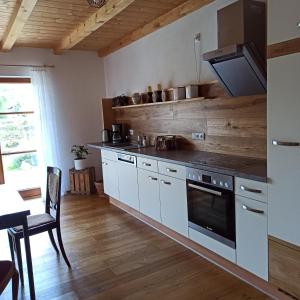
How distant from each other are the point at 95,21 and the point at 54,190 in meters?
1.97

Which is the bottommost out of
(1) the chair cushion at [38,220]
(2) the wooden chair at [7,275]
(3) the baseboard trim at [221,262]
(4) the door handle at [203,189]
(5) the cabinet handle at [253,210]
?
(3) the baseboard trim at [221,262]

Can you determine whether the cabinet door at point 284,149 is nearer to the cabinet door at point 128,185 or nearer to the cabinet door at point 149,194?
the cabinet door at point 149,194

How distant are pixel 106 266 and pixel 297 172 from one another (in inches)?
70.6

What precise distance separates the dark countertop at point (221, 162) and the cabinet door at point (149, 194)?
0.24 meters

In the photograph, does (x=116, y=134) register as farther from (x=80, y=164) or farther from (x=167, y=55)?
(x=167, y=55)

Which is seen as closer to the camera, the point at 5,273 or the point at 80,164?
the point at 5,273

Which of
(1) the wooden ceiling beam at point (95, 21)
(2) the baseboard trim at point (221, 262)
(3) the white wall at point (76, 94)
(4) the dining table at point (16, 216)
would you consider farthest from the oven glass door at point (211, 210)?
(3) the white wall at point (76, 94)

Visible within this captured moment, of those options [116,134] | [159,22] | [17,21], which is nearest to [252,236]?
[159,22]

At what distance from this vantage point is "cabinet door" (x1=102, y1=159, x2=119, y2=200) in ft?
13.7

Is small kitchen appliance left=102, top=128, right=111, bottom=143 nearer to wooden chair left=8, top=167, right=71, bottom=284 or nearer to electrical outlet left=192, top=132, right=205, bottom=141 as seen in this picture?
electrical outlet left=192, top=132, right=205, bottom=141

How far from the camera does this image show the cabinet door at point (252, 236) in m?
2.07

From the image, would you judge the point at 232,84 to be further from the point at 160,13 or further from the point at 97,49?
the point at 97,49

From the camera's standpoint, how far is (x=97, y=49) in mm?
5293

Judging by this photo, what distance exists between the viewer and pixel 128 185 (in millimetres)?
3824
